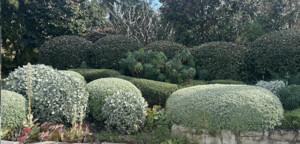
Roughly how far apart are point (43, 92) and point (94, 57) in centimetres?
345

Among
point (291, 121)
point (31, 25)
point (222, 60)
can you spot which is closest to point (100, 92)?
point (291, 121)

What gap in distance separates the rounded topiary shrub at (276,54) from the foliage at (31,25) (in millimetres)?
6009

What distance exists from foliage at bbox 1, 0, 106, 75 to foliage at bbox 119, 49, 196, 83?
3.63 meters

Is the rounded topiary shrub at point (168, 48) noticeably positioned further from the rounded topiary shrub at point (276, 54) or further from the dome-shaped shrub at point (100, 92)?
the dome-shaped shrub at point (100, 92)

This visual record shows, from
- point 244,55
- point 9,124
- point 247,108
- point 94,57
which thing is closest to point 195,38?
point 244,55

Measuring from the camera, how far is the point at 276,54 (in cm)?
633

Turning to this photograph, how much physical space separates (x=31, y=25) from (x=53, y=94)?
6.24 m

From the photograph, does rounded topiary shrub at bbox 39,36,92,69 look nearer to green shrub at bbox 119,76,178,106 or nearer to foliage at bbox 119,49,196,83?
foliage at bbox 119,49,196,83

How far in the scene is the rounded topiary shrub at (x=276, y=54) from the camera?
6215 millimetres

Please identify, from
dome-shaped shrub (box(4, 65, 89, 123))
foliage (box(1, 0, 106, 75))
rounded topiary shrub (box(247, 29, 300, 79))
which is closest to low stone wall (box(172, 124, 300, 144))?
dome-shaped shrub (box(4, 65, 89, 123))

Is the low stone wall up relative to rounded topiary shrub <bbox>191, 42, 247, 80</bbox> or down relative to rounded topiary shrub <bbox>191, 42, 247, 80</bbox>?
down

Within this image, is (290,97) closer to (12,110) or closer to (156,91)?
(156,91)

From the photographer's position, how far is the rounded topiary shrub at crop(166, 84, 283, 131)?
3988 mm

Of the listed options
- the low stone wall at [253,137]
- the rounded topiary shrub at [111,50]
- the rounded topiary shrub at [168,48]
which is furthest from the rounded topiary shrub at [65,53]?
the low stone wall at [253,137]
